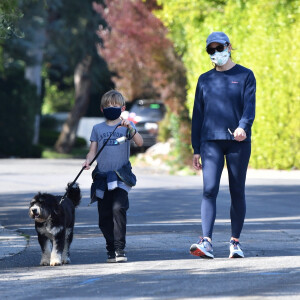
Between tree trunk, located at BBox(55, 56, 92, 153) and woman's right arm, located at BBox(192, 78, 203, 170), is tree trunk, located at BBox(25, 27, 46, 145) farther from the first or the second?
woman's right arm, located at BBox(192, 78, 203, 170)

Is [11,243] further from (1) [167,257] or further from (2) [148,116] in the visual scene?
(2) [148,116]

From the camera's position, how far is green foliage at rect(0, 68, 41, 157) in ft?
120

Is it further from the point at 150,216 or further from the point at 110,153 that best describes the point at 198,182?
the point at 110,153

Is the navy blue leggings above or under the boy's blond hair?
under

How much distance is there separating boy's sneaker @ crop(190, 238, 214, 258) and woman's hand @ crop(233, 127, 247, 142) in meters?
0.98

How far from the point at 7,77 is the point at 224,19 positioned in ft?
51.2

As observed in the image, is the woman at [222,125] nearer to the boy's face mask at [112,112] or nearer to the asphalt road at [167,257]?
the asphalt road at [167,257]

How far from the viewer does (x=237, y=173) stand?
9.01 metres

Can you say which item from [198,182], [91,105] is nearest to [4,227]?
[198,182]

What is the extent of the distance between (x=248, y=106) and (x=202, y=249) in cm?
133

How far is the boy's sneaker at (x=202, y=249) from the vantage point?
885 centimetres

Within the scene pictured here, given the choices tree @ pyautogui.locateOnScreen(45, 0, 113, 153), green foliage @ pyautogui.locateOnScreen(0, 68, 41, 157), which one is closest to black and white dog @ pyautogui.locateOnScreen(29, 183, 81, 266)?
green foliage @ pyautogui.locateOnScreen(0, 68, 41, 157)

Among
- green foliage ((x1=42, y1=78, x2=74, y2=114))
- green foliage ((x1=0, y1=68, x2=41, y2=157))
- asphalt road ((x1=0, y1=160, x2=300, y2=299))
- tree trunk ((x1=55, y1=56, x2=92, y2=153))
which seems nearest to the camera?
asphalt road ((x1=0, y1=160, x2=300, y2=299))

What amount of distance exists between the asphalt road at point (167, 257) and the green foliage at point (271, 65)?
4.09 metres
